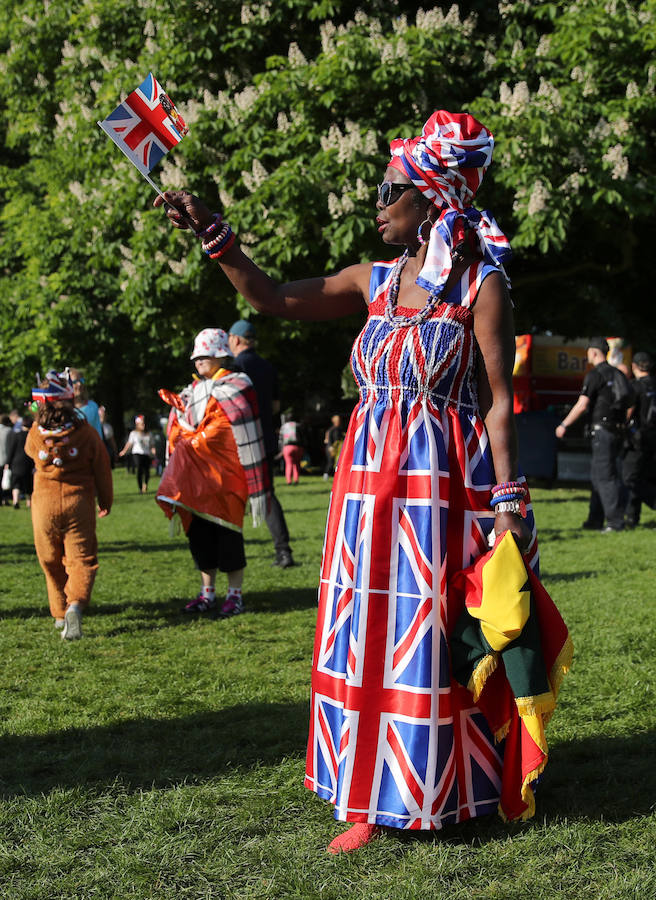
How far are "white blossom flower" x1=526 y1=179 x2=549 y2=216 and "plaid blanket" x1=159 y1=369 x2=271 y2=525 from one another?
701 cm

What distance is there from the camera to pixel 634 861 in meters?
3.05

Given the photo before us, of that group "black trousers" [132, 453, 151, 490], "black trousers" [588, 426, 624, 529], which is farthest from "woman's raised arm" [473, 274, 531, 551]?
"black trousers" [132, 453, 151, 490]

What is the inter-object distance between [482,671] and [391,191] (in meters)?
1.64

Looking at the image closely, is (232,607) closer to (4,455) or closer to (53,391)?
(53,391)

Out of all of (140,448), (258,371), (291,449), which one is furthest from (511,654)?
(291,449)

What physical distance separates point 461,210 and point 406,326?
0.45 meters

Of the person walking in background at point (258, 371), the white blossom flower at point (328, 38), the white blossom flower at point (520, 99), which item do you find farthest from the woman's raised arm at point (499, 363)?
the white blossom flower at point (328, 38)

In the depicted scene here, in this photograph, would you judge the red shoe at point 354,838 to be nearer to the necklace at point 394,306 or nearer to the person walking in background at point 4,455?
the necklace at point 394,306

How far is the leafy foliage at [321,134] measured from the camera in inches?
516

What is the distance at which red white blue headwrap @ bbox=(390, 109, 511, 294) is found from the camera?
3139 mm

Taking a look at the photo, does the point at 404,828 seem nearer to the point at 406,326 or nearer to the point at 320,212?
the point at 406,326

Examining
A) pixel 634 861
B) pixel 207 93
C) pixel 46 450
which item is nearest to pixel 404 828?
pixel 634 861

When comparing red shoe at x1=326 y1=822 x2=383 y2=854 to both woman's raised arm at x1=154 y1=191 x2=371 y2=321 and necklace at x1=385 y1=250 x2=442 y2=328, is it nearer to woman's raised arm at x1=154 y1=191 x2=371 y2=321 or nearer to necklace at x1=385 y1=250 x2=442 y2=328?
necklace at x1=385 y1=250 x2=442 y2=328

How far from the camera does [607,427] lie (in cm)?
1145
